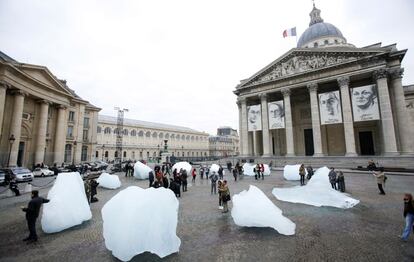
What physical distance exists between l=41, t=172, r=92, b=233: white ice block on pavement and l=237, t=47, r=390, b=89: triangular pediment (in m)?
30.8

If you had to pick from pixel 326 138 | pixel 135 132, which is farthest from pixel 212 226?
pixel 135 132

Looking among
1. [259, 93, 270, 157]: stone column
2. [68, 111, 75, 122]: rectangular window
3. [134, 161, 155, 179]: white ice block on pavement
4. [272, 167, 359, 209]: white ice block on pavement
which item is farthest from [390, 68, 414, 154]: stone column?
[68, 111, 75, 122]: rectangular window

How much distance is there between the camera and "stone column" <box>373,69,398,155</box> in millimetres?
22406

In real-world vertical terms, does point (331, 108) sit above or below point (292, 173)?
above

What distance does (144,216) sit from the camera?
4.78 metres

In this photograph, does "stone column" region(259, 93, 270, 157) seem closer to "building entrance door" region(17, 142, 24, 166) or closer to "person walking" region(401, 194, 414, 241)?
"person walking" region(401, 194, 414, 241)

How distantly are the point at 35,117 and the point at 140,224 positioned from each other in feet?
121

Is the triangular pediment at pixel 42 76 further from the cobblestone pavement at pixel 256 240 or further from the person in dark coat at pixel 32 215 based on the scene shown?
the person in dark coat at pixel 32 215

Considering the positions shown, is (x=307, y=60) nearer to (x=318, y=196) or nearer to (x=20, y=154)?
(x=318, y=196)

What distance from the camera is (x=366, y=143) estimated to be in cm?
2992

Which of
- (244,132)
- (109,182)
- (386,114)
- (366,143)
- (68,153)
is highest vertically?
(386,114)

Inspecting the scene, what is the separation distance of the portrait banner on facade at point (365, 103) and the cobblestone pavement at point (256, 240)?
19.2 meters

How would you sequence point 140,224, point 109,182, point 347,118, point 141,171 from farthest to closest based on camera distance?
point 347,118 < point 141,171 < point 109,182 < point 140,224

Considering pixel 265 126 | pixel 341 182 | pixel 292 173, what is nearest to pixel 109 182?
pixel 292 173
